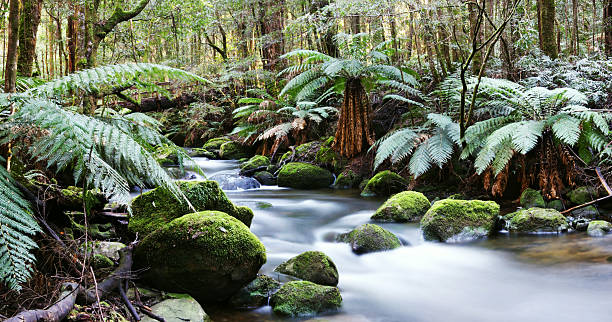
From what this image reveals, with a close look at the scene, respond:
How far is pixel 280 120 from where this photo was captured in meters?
11.0

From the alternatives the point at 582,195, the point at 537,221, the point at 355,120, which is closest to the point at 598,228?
the point at 537,221

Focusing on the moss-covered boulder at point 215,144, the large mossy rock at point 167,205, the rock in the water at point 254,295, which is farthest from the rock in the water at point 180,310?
the moss-covered boulder at point 215,144

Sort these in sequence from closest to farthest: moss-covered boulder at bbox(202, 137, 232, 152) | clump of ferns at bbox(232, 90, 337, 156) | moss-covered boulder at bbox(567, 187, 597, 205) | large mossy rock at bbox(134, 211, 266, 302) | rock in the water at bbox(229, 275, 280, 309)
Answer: large mossy rock at bbox(134, 211, 266, 302)
rock in the water at bbox(229, 275, 280, 309)
moss-covered boulder at bbox(567, 187, 597, 205)
clump of ferns at bbox(232, 90, 337, 156)
moss-covered boulder at bbox(202, 137, 232, 152)

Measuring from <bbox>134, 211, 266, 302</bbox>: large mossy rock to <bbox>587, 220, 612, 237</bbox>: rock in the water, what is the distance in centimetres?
408

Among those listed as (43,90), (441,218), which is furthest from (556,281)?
(43,90)

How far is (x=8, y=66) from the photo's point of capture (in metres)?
2.30

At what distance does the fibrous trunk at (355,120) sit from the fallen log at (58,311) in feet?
21.9

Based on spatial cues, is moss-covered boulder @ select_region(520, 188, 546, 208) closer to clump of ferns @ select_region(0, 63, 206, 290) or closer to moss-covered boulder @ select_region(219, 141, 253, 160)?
clump of ferns @ select_region(0, 63, 206, 290)

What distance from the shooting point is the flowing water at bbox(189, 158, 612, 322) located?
3271 mm

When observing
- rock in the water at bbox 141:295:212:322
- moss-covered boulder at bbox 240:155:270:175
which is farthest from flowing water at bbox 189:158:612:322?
moss-covered boulder at bbox 240:155:270:175

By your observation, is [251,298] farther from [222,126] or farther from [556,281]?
[222,126]

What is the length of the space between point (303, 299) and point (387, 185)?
14.5 ft

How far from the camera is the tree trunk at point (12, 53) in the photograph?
224 centimetres

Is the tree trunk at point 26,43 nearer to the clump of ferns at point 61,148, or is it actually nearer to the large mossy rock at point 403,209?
the clump of ferns at point 61,148
